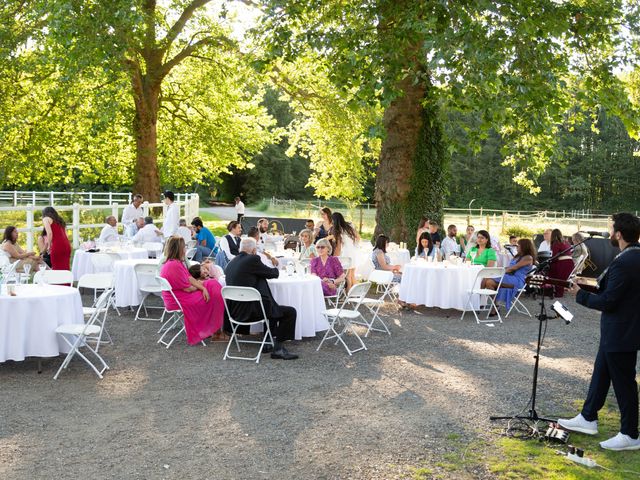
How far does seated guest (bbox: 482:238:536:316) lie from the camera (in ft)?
40.2

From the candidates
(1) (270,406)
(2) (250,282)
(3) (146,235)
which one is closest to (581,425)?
(1) (270,406)

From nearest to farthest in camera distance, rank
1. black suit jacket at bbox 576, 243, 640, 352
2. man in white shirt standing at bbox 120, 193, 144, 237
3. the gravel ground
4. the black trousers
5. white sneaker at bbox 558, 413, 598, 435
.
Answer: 1. the gravel ground
2. black suit jacket at bbox 576, 243, 640, 352
3. the black trousers
4. white sneaker at bbox 558, 413, 598, 435
5. man in white shirt standing at bbox 120, 193, 144, 237

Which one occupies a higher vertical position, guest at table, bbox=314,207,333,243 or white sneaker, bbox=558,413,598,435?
guest at table, bbox=314,207,333,243

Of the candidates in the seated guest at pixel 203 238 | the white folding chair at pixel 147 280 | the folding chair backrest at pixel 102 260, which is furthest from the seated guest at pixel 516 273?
the folding chair backrest at pixel 102 260

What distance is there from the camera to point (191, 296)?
9.07 meters

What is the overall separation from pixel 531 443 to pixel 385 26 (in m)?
9.61

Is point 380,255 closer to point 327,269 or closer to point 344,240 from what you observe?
point 344,240

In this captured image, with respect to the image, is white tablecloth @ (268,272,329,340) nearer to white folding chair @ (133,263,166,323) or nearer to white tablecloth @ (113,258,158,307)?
white folding chair @ (133,263,166,323)

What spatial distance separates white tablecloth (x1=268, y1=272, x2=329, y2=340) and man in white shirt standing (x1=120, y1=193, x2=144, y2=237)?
7371 millimetres

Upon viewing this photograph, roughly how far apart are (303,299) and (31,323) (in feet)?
11.4

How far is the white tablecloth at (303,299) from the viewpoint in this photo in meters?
9.29

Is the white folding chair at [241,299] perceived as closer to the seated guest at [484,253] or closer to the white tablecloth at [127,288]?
the white tablecloth at [127,288]

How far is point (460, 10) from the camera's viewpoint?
11.4 meters

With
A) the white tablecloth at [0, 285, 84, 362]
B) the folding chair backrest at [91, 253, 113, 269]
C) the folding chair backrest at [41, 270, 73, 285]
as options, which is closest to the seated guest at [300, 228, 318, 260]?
the folding chair backrest at [91, 253, 113, 269]
